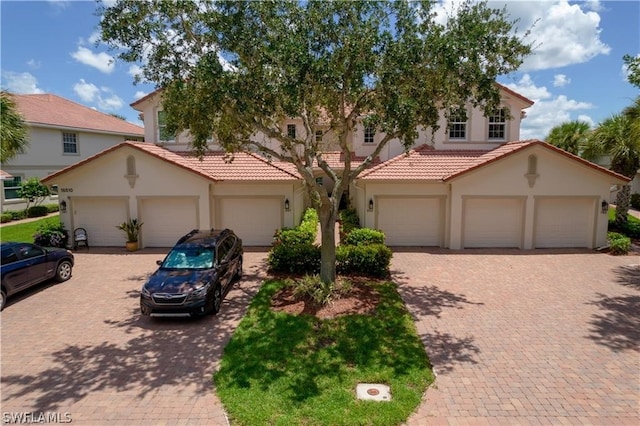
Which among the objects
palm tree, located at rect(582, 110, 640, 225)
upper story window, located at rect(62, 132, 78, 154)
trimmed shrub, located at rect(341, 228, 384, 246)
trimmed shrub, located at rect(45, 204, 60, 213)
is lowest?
trimmed shrub, located at rect(341, 228, 384, 246)

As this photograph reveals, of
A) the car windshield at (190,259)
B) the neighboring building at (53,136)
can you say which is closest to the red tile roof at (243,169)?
the car windshield at (190,259)

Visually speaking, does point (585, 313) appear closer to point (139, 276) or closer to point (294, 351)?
point (294, 351)

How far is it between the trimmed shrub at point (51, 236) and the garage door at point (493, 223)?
1813cm

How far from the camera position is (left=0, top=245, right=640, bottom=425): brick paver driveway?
20.2 feet

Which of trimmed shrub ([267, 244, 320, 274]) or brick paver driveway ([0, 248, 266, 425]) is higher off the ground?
trimmed shrub ([267, 244, 320, 274])

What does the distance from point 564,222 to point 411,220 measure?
6779 mm

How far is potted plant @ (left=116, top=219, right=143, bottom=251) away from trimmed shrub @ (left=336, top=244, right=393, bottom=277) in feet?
32.4

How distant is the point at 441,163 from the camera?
18297 millimetres

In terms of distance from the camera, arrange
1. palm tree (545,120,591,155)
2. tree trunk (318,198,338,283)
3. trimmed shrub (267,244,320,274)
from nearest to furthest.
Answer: tree trunk (318,198,338,283), trimmed shrub (267,244,320,274), palm tree (545,120,591,155)

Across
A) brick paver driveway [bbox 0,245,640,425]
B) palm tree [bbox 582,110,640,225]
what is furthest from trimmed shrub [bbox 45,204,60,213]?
palm tree [bbox 582,110,640,225]

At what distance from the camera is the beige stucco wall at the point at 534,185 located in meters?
16.8

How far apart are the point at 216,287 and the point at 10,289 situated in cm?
577

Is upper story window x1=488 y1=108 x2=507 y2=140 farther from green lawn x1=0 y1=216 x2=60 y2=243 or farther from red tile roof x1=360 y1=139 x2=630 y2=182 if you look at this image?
green lawn x1=0 y1=216 x2=60 y2=243

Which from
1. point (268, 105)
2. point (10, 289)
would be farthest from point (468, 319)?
point (10, 289)
